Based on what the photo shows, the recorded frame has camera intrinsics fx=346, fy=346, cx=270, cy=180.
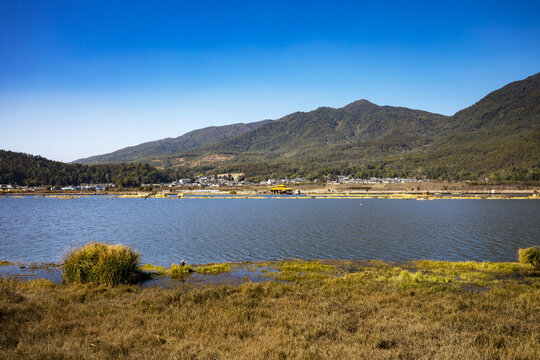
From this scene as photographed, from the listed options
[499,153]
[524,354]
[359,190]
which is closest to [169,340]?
[524,354]

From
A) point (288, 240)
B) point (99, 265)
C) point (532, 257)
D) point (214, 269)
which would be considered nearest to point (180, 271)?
point (214, 269)

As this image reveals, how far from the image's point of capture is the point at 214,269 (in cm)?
1938

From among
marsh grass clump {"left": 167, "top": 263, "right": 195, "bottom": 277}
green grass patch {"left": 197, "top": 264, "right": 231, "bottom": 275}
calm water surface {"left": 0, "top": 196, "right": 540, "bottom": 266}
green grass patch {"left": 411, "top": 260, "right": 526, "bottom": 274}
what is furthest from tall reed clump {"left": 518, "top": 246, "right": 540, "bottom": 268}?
marsh grass clump {"left": 167, "top": 263, "right": 195, "bottom": 277}

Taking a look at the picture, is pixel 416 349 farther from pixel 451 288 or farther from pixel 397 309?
pixel 451 288

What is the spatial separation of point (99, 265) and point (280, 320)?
978 cm

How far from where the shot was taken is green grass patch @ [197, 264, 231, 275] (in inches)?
745

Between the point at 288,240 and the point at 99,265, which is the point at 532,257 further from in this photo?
the point at 99,265

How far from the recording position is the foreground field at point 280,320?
25.6 ft

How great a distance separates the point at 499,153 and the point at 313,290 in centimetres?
19017

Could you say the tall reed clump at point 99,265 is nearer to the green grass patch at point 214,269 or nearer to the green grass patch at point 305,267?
the green grass patch at point 214,269

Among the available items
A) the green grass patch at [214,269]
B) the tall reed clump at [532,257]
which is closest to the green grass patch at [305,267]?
the green grass patch at [214,269]

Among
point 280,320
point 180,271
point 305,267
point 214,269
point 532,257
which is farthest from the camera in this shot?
point 532,257

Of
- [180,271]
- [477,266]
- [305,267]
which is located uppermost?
[180,271]

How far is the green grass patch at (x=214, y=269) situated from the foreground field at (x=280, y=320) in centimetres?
311
